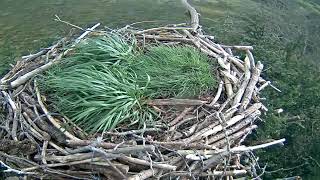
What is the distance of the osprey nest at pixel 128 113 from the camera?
373 centimetres

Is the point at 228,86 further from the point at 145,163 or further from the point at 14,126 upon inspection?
the point at 14,126

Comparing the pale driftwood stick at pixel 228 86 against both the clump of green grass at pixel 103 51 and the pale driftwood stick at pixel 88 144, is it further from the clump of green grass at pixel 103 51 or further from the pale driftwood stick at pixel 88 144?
the pale driftwood stick at pixel 88 144

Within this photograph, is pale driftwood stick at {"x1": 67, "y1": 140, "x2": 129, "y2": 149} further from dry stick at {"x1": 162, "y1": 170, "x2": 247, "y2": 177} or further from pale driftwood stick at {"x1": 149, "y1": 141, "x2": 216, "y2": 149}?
dry stick at {"x1": 162, "y1": 170, "x2": 247, "y2": 177}

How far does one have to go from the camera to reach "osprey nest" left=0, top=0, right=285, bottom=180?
12.2 ft

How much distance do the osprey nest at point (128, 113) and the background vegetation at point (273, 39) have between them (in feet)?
1.92

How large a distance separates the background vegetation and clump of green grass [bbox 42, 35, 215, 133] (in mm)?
924

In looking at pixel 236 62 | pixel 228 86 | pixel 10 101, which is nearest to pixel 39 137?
pixel 10 101

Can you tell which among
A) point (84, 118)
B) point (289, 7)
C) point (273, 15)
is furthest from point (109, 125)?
point (289, 7)

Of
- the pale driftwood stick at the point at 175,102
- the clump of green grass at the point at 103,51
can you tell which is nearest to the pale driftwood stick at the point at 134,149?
the pale driftwood stick at the point at 175,102

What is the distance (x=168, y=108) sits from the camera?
4285mm

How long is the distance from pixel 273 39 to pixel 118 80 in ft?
9.96

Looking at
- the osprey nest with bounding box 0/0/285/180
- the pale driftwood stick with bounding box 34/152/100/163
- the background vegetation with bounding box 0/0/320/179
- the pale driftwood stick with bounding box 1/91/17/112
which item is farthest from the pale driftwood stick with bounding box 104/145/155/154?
the background vegetation with bounding box 0/0/320/179

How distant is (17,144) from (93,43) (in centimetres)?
128

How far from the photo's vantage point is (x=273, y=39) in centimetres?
671
